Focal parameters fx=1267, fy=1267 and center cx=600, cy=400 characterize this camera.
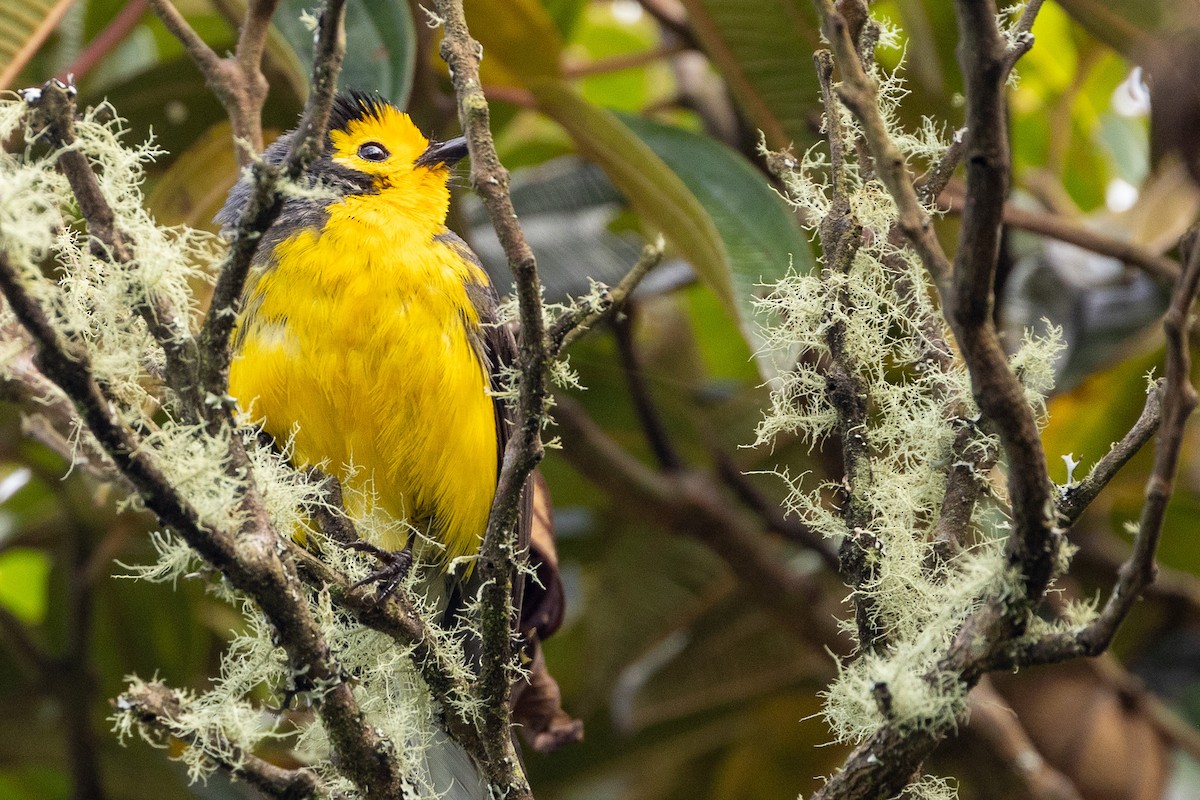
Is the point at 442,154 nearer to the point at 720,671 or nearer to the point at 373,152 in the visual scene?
the point at 373,152

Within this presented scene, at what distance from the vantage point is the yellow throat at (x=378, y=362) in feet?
6.69

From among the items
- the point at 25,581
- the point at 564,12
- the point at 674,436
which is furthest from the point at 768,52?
the point at 25,581

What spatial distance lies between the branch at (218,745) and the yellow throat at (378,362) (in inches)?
23.7

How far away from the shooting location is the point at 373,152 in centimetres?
247

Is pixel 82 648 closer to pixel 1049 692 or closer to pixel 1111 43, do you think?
pixel 1049 692

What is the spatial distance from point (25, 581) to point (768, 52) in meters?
2.81

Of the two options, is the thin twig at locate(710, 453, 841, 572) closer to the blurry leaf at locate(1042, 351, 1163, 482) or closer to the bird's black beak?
the blurry leaf at locate(1042, 351, 1163, 482)

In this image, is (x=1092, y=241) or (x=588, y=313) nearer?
(x=588, y=313)

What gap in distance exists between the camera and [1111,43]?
8.69 feet

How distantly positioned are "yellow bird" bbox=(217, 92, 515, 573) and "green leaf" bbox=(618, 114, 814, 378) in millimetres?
430

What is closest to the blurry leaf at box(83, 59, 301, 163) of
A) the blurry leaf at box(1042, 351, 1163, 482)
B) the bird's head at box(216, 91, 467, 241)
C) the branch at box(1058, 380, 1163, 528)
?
the bird's head at box(216, 91, 467, 241)

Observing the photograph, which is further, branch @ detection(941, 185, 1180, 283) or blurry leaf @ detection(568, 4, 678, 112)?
blurry leaf @ detection(568, 4, 678, 112)

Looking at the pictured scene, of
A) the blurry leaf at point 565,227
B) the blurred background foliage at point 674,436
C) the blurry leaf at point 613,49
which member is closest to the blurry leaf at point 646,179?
the blurred background foliage at point 674,436

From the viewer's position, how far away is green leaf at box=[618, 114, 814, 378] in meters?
2.20
